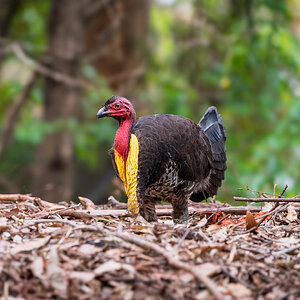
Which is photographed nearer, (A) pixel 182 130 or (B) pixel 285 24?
(A) pixel 182 130

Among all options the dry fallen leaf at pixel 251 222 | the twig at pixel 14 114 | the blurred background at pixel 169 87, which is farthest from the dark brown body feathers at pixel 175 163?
the twig at pixel 14 114

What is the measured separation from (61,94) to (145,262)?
22.5 ft

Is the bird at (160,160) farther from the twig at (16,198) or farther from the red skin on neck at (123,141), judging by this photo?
the twig at (16,198)

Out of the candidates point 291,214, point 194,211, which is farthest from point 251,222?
point 194,211

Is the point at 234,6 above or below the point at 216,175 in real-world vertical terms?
above

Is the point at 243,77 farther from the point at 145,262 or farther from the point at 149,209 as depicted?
the point at 145,262

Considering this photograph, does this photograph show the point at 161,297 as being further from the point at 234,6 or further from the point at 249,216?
the point at 234,6

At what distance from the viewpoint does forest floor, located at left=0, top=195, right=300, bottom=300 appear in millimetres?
2289

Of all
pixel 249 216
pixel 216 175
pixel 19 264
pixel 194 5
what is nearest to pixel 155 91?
pixel 194 5

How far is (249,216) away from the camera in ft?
10.3

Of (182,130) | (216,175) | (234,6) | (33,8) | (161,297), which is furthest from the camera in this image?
(33,8)

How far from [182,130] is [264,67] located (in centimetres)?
514

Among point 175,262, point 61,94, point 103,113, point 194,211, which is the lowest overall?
point 194,211

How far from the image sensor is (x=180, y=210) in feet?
13.8
